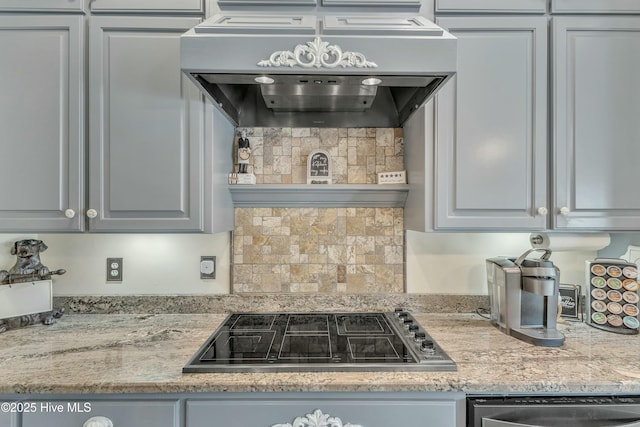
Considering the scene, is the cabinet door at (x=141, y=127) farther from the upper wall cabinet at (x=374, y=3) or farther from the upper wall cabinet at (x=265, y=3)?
the upper wall cabinet at (x=374, y=3)

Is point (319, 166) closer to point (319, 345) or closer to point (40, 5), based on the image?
point (319, 345)

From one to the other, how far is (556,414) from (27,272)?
2.03 metres

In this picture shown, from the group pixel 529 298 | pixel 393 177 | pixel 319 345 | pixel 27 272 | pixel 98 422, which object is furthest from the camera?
pixel 393 177

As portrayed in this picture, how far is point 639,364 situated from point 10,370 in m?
1.97

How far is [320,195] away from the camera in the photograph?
1653 mm

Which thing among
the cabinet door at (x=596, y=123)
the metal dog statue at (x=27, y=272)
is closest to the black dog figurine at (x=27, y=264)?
the metal dog statue at (x=27, y=272)

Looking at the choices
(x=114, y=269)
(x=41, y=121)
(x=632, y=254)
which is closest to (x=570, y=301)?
(x=632, y=254)

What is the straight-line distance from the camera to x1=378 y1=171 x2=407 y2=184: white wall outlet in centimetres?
163

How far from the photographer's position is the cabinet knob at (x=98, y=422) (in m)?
1.00

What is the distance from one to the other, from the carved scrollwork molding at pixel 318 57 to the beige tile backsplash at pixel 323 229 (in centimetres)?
62

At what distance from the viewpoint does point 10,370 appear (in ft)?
3.53

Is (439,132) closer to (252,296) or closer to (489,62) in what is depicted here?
(489,62)

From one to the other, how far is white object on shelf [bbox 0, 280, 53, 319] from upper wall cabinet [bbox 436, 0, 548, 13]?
2001mm

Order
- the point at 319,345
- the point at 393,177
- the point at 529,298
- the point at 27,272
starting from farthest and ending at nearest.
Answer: the point at 393,177, the point at 27,272, the point at 529,298, the point at 319,345
